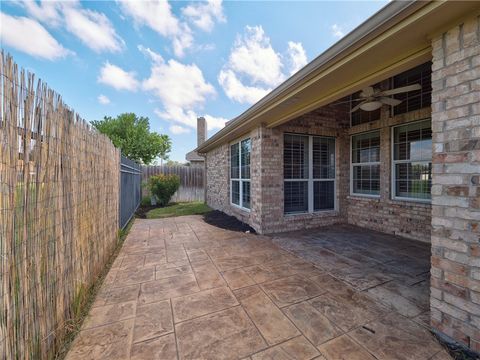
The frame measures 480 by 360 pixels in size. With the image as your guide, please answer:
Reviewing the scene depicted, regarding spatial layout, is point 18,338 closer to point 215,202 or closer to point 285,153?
point 285,153

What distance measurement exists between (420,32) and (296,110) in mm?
2132

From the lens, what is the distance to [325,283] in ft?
8.93

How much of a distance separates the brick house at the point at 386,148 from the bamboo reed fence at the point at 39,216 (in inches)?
108

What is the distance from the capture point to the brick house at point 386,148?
5.37ft

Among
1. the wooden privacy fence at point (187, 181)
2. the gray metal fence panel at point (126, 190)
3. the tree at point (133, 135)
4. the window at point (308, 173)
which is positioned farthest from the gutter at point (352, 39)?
the tree at point (133, 135)

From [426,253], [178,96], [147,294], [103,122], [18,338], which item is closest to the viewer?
[18,338]

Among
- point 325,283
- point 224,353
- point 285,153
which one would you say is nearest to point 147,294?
point 224,353

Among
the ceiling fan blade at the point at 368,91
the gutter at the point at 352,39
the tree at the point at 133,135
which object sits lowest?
the gutter at the point at 352,39

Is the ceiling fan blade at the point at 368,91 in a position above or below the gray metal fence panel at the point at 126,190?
above

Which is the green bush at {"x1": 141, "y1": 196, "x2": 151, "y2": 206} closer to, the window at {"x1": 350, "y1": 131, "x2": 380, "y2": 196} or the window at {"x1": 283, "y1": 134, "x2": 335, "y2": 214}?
the window at {"x1": 283, "y1": 134, "x2": 335, "y2": 214}

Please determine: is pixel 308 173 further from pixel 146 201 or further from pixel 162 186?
pixel 146 201

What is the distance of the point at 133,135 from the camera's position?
763 inches

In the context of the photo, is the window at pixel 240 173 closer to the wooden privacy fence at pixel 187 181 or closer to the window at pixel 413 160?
the window at pixel 413 160

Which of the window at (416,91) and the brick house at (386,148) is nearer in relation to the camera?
the brick house at (386,148)
